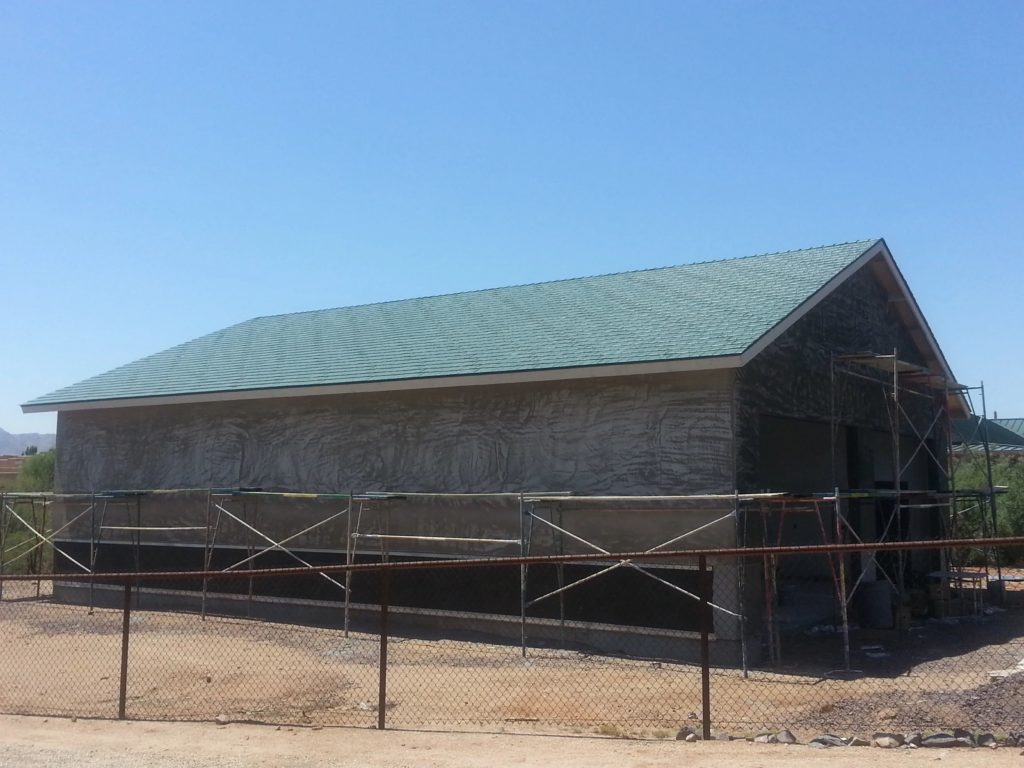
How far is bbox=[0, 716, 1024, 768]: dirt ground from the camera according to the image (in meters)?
7.61

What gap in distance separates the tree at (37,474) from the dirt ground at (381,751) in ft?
84.8

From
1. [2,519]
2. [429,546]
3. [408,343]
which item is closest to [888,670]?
[429,546]

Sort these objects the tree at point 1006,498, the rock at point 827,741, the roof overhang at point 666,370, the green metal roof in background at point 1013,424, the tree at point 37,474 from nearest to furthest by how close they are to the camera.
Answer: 1. the rock at point 827,741
2. the roof overhang at point 666,370
3. the tree at point 1006,498
4. the tree at point 37,474
5. the green metal roof in background at point 1013,424

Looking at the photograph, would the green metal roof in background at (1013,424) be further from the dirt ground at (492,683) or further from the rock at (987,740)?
the rock at (987,740)

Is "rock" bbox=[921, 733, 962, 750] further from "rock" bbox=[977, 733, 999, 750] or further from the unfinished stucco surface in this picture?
the unfinished stucco surface

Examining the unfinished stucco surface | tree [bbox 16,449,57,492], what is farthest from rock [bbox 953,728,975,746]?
tree [bbox 16,449,57,492]

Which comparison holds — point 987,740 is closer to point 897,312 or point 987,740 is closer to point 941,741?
point 941,741

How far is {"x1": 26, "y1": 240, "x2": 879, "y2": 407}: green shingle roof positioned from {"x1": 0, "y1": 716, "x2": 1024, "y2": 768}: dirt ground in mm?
6892

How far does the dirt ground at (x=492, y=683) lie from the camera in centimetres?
977

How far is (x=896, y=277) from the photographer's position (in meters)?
19.5

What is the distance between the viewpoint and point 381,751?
8445 millimetres

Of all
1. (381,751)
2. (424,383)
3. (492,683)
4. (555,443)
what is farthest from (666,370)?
(381,751)

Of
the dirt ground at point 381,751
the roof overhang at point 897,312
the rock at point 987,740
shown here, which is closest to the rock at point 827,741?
the dirt ground at point 381,751

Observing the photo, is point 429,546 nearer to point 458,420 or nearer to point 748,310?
point 458,420
